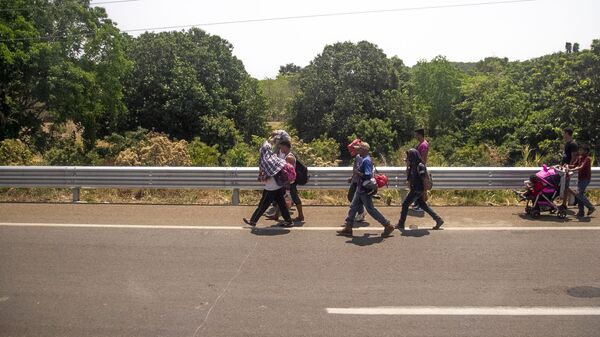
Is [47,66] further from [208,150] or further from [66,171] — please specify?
[66,171]

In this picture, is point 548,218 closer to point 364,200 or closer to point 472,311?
point 364,200

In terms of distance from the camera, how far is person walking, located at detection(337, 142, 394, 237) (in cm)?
839

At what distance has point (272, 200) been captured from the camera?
9023 mm

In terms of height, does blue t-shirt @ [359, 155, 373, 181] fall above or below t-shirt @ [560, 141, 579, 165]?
below

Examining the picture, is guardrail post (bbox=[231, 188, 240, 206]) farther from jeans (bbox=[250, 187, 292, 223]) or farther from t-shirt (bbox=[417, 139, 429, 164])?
t-shirt (bbox=[417, 139, 429, 164])

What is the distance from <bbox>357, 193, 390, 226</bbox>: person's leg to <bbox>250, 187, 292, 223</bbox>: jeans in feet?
4.10

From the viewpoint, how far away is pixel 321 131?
38312 millimetres

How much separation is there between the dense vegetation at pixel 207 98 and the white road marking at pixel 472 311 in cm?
921

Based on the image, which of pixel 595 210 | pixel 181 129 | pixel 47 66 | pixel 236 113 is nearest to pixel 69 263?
pixel 595 210

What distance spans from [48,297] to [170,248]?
82.5 inches

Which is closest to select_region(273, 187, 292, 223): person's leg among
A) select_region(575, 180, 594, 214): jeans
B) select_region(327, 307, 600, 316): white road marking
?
select_region(327, 307, 600, 316): white road marking

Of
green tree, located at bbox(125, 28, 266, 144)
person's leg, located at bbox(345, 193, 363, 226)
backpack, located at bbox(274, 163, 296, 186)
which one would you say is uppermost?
green tree, located at bbox(125, 28, 266, 144)

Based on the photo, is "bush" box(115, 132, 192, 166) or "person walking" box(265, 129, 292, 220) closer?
"person walking" box(265, 129, 292, 220)

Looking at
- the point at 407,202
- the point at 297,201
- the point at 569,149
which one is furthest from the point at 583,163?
the point at 297,201
